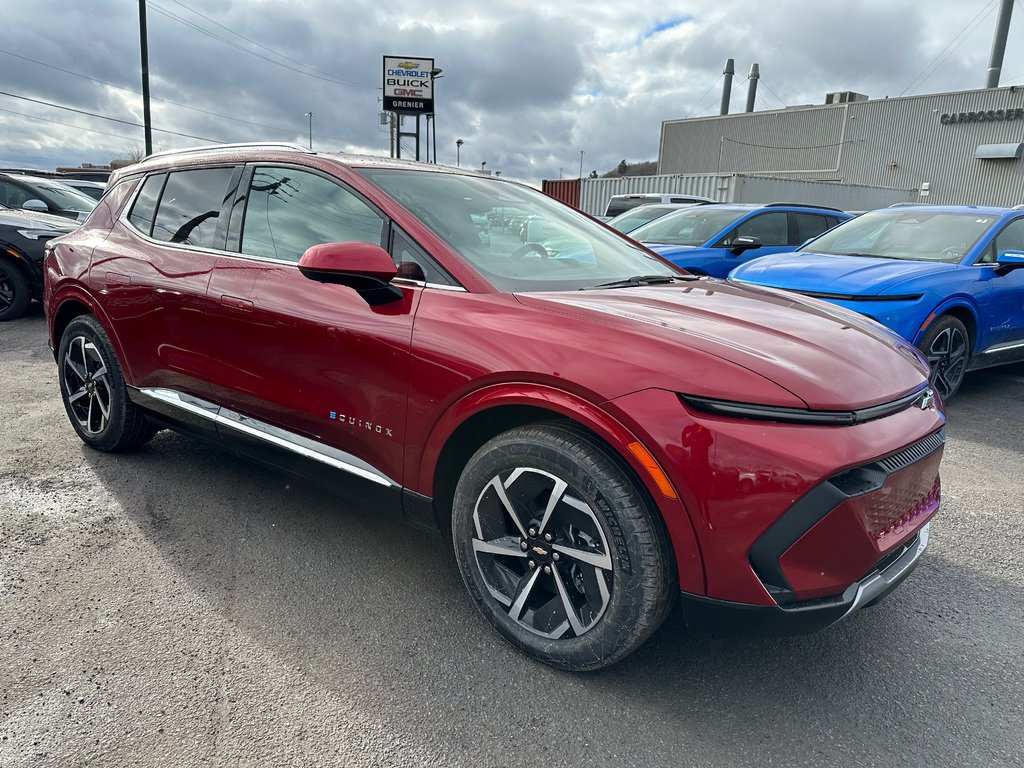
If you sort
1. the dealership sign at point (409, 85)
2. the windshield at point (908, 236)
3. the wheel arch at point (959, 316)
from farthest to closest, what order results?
Answer: the dealership sign at point (409, 85), the windshield at point (908, 236), the wheel arch at point (959, 316)

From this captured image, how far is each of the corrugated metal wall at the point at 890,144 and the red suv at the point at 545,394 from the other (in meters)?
33.1

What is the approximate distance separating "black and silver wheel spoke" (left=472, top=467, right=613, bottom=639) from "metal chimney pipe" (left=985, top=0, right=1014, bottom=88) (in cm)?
4382

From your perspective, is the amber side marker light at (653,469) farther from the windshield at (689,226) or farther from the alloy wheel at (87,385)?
the windshield at (689,226)

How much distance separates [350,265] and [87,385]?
249 centimetres

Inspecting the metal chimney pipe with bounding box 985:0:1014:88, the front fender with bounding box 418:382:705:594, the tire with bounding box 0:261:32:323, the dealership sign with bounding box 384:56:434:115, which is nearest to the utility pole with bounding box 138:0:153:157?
the dealership sign with bounding box 384:56:434:115

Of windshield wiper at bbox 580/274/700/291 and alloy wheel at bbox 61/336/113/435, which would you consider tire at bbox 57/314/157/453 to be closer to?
alloy wheel at bbox 61/336/113/435

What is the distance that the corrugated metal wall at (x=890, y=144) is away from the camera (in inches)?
1152

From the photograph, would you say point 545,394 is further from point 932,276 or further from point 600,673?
point 932,276


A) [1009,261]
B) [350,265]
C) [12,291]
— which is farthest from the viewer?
[12,291]

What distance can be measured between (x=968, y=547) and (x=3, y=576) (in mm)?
4062

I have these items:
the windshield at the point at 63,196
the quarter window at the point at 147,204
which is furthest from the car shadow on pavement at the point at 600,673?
the windshield at the point at 63,196

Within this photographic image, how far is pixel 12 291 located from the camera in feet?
26.6

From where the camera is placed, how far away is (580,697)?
2.07 metres

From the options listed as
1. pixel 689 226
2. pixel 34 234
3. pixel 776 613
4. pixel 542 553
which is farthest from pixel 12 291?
pixel 776 613
